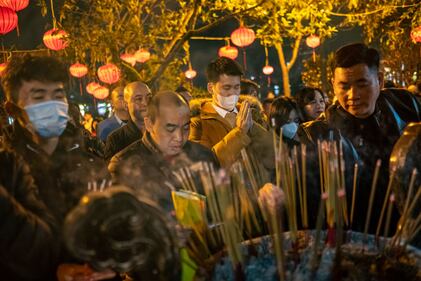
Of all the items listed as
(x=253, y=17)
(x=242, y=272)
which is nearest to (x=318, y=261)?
(x=242, y=272)

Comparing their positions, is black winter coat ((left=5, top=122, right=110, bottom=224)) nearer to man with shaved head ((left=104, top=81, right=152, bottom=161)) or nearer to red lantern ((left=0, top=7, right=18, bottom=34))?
man with shaved head ((left=104, top=81, right=152, bottom=161))

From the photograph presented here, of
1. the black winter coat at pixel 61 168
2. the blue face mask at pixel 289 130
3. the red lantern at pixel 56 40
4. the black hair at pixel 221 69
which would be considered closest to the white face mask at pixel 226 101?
the black hair at pixel 221 69

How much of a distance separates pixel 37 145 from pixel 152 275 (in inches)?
40.7

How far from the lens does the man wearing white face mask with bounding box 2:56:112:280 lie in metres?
Result: 2.14

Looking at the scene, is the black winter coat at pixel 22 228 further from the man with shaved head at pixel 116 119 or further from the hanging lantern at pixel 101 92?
the hanging lantern at pixel 101 92

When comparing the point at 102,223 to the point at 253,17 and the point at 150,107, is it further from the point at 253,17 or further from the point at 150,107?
the point at 253,17

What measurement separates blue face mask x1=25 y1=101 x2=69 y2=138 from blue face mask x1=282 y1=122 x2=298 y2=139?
221 centimetres

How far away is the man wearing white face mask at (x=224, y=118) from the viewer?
382cm

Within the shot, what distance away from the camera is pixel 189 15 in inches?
382

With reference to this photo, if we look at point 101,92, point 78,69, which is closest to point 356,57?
point 78,69

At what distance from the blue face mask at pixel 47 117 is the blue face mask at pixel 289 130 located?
86.8 inches

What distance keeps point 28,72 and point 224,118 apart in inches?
84.9

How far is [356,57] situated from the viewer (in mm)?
2646

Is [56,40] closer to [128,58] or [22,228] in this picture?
[128,58]
